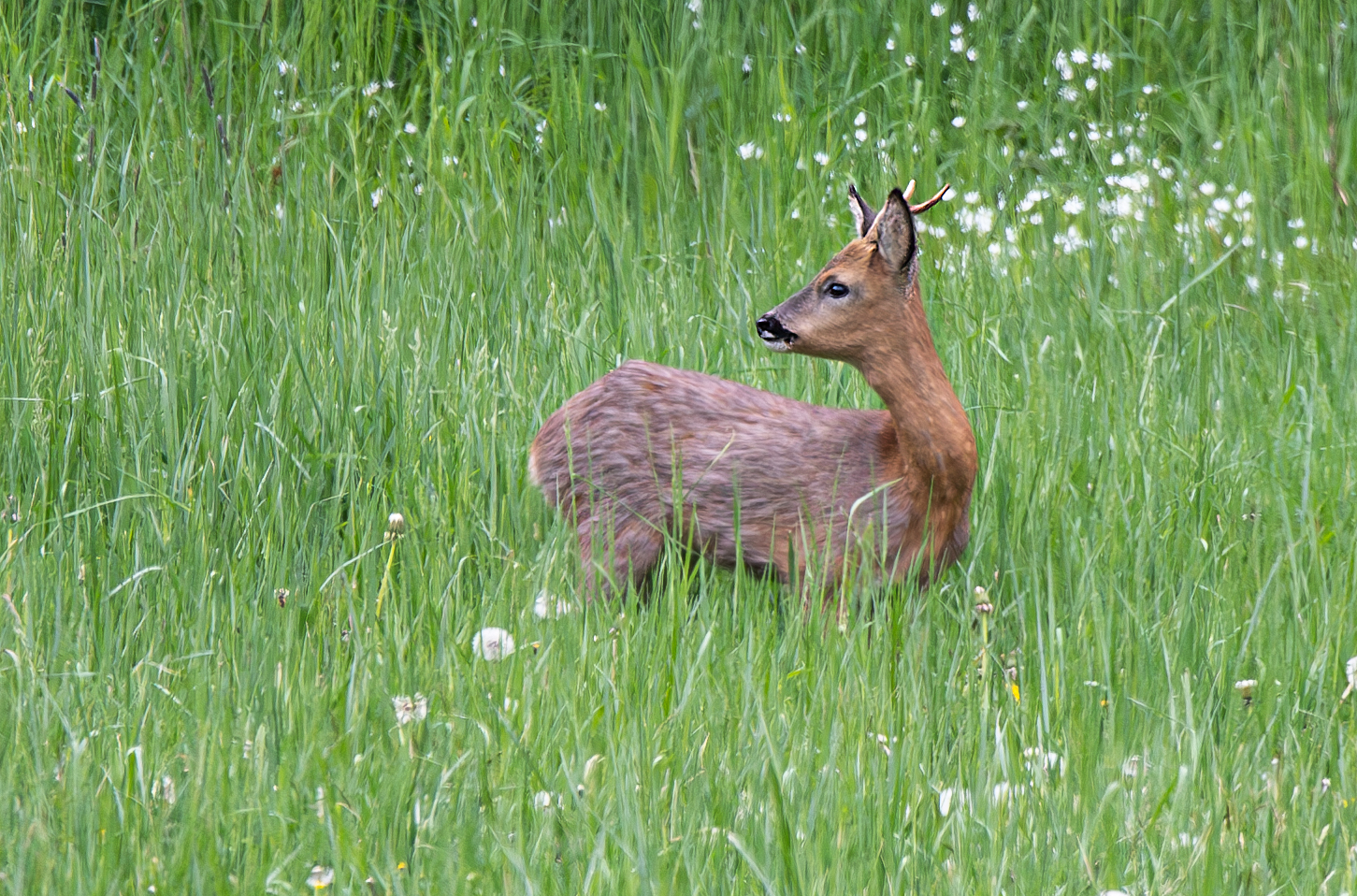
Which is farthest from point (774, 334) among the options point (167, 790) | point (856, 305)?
point (167, 790)

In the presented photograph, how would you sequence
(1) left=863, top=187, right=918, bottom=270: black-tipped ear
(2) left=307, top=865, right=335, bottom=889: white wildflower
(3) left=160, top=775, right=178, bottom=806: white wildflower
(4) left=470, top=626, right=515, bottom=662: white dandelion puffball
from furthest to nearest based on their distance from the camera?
(1) left=863, top=187, right=918, bottom=270: black-tipped ear, (4) left=470, top=626, right=515, bottom=662: white dandelion puffball, (3) left=160, top=775, right=178, bottom=806: white wildflower, (2) left=307, top=865, right=335, bottom=889: white wildflower

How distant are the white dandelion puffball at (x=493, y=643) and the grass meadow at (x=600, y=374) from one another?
5cm

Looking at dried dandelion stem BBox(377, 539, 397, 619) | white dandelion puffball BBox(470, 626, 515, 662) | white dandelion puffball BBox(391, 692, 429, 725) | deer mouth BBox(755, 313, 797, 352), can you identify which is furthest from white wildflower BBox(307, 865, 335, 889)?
→ deer mouth BBox(755, 313, 797, 352)

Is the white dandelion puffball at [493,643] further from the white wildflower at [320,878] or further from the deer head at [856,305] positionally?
the deer head at [856,305]

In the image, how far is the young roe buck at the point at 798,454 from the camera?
3.85 metres

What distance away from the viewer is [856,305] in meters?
3.88

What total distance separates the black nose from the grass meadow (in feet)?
1.91

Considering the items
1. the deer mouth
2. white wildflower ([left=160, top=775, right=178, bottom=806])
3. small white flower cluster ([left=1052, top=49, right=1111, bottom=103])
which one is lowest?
white wildflower ([left=160, top=775, right=178, bottom=806])

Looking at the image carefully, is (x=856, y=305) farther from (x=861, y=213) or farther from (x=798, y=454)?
(x=798, y=454)

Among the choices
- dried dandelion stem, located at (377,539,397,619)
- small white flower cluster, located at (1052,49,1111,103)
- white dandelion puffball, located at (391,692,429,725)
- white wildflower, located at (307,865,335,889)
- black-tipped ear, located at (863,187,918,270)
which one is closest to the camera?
white wildflower, located at (307,865,335,889)

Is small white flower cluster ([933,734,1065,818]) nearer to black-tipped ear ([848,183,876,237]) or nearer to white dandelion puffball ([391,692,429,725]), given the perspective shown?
white dandelion puffball ([391,692,429,725])

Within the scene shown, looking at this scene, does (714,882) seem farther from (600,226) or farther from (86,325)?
(600,226)

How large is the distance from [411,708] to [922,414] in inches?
58.3

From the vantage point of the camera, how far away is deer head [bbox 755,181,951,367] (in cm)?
385
